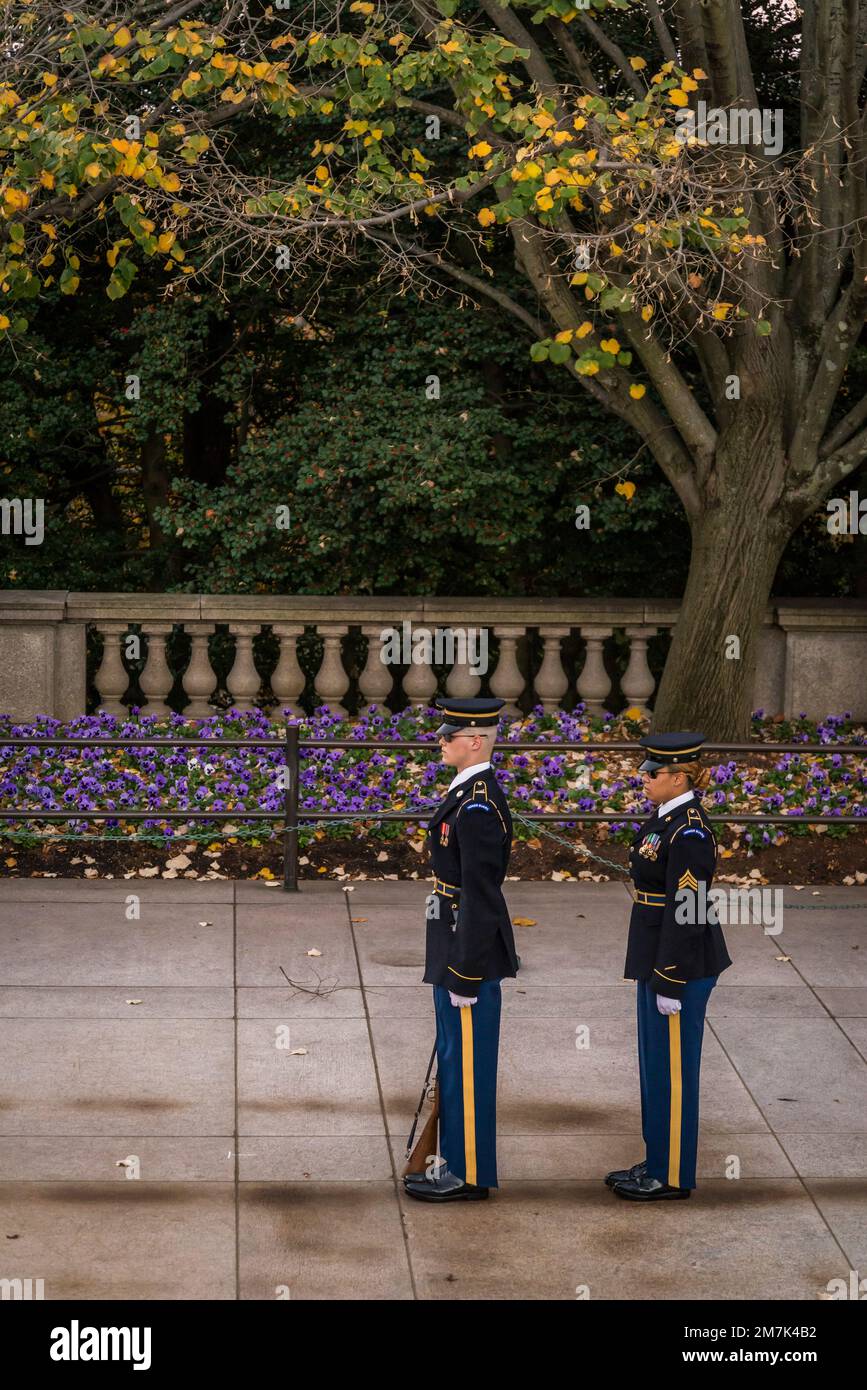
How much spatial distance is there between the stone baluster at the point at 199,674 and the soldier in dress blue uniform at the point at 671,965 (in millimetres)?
7637

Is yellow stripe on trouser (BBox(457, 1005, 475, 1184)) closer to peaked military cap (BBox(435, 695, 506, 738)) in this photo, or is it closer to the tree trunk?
peaked military cap (BBox(435, 695, 506, 738))

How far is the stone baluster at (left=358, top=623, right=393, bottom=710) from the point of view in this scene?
43.8 feet

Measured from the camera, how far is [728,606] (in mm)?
12289

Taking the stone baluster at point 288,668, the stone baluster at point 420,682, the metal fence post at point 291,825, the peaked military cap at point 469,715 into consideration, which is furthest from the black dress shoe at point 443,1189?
the stone baluster at point 288,668

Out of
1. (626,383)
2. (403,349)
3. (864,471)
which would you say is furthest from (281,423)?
(864,471)

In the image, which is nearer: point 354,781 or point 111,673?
point 354,781

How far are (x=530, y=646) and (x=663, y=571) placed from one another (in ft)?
4.76

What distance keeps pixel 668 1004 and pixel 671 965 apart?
0.14 m

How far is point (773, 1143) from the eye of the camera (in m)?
6.55

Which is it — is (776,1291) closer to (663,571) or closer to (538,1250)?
(538,1250)

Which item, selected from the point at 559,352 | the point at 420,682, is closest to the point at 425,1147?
the point at 559,352

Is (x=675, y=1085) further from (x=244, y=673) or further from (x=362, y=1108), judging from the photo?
(x=244, y=673)

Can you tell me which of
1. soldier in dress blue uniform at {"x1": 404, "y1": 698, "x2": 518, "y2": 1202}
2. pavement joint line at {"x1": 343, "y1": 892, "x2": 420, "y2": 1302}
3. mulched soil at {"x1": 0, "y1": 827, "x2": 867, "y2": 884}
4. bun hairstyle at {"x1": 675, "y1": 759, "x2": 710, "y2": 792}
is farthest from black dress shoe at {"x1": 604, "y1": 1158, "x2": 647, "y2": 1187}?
mulched soil at {"x1": 0, "y1": 827, "x2": 867, "y2": 884}

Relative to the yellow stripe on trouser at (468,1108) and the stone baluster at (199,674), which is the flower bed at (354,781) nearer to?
the stone baluster at (199,674)
